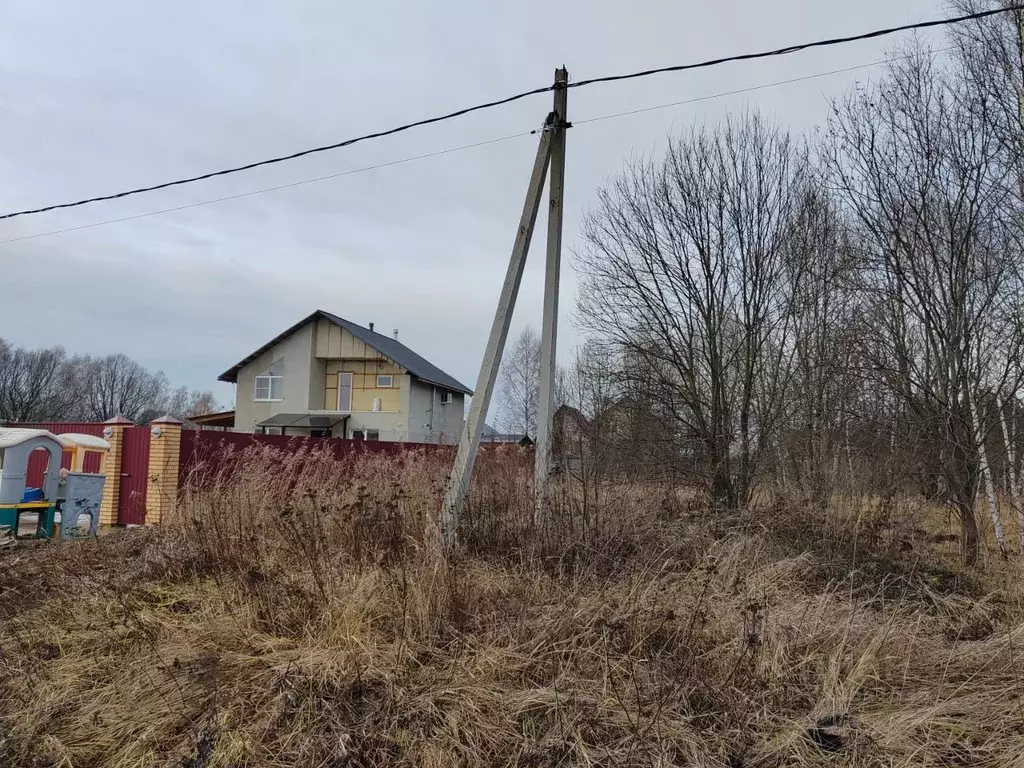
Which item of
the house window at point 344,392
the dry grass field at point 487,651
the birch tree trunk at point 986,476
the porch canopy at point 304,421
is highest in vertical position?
the house window at point 344,392

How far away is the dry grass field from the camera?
273 centimetres

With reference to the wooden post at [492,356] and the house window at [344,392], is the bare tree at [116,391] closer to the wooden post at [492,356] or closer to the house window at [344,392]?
the house window at [344,392]

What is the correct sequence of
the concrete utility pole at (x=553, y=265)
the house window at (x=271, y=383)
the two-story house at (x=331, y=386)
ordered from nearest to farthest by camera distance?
the concrete utility pole at (x=553, y=265), the two-story house at (x=331, y=386), the house window at (x=271, y=383)

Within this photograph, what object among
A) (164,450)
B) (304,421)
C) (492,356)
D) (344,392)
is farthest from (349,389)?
(492,356)

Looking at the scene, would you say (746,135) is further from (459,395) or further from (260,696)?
(459,395)

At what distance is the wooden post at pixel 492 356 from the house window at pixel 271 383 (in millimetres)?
27915

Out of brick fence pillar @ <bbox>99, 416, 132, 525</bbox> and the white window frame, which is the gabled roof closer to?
the white window frame

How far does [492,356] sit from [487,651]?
270 cm

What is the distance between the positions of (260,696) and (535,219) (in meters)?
4.26

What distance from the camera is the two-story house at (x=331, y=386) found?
3031cm

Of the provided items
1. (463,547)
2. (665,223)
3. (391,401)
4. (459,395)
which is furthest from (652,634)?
(459,395)

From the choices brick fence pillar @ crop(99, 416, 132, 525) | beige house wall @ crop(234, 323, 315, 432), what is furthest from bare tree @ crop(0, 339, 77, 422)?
brick fence pillar @ crop(99, 416, 132, 525)

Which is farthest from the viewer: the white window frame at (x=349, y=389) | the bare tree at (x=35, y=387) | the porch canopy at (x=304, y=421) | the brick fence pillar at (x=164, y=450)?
the bare tree at (x=35, y=387)

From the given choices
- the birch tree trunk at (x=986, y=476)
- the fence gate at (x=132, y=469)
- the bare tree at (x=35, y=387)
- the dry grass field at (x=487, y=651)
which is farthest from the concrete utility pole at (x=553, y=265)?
the bare tree at (x=35, y=387)
